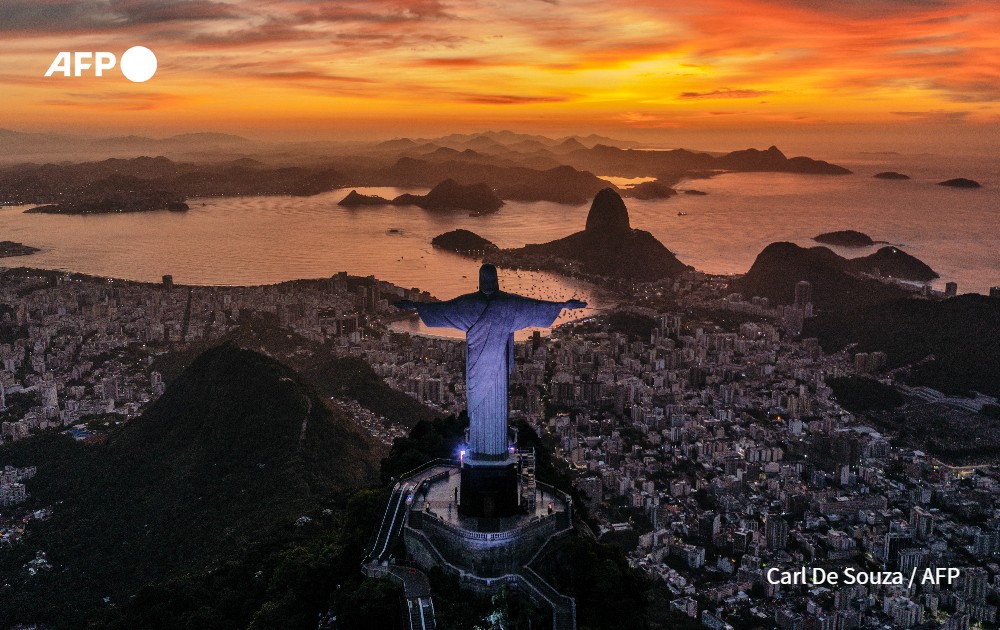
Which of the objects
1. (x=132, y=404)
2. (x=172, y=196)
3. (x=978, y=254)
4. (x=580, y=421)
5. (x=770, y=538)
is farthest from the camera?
(x=172, y=196)

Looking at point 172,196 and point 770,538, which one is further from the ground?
point 172,196

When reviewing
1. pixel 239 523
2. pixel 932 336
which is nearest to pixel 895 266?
pixel 932 336

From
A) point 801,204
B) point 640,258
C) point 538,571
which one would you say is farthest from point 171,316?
point 801,204

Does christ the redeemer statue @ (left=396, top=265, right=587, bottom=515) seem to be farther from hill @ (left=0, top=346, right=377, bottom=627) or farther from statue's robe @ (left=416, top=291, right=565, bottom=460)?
hill @ (left=0, top=346, right=377, bottom=627)

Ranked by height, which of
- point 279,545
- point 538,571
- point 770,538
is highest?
point 538,571

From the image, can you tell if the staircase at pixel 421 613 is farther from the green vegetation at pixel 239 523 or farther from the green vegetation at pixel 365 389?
the green vegetation at pixel 365 389

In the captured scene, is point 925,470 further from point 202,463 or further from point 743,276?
point 743,276
